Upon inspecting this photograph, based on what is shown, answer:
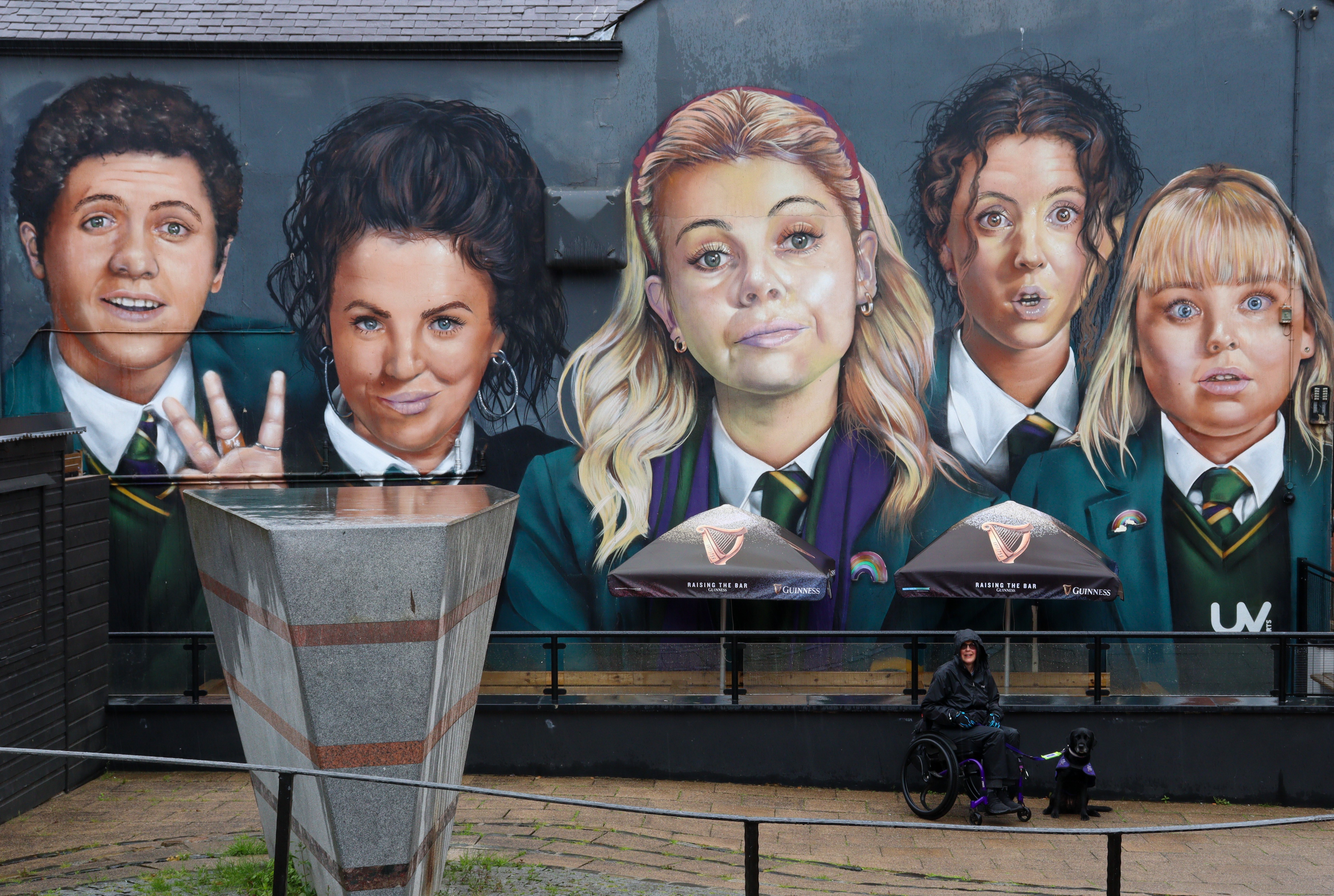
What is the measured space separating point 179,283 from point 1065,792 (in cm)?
1069

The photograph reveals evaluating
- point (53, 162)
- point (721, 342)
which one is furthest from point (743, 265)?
point (53, 162)

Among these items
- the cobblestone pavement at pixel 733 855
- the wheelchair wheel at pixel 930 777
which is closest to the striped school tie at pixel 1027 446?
the wheelchair wheel at pixel 930 777

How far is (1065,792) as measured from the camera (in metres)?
8.63

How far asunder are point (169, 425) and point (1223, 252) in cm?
1224

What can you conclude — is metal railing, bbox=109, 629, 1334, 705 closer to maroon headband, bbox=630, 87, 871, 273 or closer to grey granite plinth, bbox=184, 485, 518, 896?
grey granite plinth, bbox=184, 485, 518, 896

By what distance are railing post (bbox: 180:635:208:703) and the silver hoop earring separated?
3865mm

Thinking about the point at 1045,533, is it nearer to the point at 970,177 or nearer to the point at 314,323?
the point at 970,177

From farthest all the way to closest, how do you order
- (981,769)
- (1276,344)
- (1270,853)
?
(1276,344)
(981,769)
(1270,853)

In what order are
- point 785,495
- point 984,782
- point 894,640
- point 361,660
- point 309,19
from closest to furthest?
1. point 361,660
2. point 984,782
3. point 894,640
4. point 785,495
5. point 309,19

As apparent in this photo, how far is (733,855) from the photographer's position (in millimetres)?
5246

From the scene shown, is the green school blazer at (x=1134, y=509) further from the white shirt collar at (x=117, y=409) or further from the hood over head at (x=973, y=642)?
the white shirt collar at (x=117, y=409)

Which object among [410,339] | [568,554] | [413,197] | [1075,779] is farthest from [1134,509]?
[413,197]

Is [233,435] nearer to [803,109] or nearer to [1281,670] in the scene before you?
[803,109]

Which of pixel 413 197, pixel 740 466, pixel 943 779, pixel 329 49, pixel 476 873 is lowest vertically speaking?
pixel 943 779
